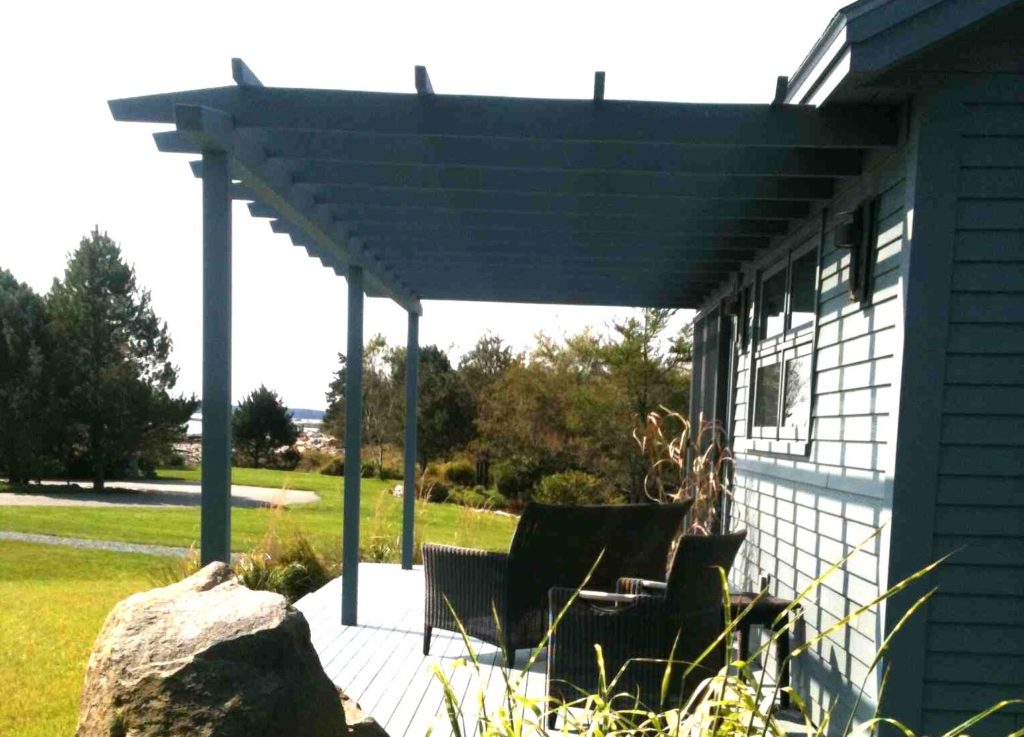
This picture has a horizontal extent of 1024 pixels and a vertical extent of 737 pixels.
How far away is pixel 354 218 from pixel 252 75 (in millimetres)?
1679

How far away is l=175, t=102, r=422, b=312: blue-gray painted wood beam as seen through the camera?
303 cm

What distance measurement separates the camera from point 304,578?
23.9ft

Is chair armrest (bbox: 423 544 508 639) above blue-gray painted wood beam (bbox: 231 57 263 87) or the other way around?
the other way around

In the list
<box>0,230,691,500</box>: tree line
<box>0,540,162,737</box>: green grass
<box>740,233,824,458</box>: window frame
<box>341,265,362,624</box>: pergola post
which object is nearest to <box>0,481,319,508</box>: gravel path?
<box>0,230,691,500</box>: tree line

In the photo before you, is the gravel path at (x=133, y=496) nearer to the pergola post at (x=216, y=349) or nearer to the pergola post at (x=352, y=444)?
the pergola post at (x=352, y=444)

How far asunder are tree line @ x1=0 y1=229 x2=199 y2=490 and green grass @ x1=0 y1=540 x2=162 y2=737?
42.5 ft

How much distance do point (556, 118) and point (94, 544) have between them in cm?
1318

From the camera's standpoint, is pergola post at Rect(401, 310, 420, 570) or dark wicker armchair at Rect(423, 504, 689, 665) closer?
dark wicker armchair at Rect(423, 504, 689, 665)

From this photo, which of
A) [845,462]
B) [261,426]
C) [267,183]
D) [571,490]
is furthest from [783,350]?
[261,426]

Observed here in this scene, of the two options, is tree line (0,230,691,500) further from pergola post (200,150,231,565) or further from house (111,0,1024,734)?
pergola post (200,150,231,565)

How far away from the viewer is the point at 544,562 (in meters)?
4.50

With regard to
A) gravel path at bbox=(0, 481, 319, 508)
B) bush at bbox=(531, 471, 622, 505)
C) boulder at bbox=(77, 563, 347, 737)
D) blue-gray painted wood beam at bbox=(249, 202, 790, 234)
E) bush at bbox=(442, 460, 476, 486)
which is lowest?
gravel path at bbox=(0, 481, 319, 508)

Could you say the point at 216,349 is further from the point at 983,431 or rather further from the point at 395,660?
the point at 983,431

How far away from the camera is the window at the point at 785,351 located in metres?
4.60
